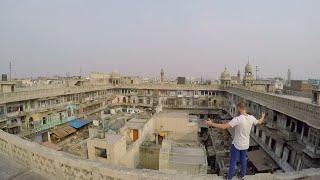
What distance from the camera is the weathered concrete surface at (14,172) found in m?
7.88

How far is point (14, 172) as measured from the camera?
26.9 ft

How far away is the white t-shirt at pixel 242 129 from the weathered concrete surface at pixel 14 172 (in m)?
5.94

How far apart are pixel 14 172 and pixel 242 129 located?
23.5 feet

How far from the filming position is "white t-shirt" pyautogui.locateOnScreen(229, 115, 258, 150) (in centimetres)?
642

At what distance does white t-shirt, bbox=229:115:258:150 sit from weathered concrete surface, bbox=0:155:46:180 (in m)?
5.94

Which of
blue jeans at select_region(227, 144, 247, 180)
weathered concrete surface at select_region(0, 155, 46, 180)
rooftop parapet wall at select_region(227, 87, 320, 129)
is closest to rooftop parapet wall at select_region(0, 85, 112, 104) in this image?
weathered concrete surface at select_region(0, 155, 46, 180)

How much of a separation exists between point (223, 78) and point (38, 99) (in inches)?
1508

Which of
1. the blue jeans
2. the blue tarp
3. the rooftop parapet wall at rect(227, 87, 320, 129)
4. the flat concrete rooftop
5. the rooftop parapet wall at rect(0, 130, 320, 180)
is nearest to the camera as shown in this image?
the rooftop parapet wall at rect(0, 130, 320, 180)

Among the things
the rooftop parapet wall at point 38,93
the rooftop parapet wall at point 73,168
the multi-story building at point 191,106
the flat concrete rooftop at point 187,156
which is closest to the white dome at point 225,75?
the multi-story building at point 191,106

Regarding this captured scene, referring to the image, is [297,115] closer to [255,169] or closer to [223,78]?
[255,169]

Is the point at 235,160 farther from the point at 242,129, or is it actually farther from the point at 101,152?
the point at 101,152

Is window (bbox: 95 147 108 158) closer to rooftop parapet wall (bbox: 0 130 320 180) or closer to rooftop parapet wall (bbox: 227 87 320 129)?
rooftop parapet wall (bbox: 0 130 320 180)

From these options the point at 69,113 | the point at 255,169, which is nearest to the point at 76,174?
the point at 255,169

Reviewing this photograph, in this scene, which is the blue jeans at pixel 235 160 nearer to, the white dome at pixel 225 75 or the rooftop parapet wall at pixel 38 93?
the rooftop parapet wall at pixel 38 93
